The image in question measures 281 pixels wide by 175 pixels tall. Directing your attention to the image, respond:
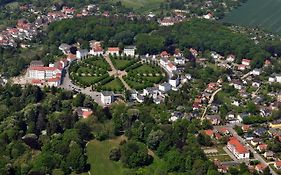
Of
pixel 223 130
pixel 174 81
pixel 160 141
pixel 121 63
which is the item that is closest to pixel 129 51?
pixel 121 63

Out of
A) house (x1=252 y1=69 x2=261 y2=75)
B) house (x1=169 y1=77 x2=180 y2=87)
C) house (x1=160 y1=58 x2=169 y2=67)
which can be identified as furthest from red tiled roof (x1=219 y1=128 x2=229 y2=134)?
house (x1=160 y1=58 x2=169 y2=67)

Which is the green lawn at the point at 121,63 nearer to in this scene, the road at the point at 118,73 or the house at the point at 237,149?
the road at the point at 118,73

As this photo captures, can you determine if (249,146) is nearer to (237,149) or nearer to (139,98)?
(237,149)

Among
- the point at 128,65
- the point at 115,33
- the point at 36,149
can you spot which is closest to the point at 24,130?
the point at 36,149

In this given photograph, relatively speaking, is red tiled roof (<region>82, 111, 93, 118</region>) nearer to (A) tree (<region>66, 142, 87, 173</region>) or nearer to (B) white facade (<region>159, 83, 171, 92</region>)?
(A) tree (<region>66, 142, 87, 173</region>)

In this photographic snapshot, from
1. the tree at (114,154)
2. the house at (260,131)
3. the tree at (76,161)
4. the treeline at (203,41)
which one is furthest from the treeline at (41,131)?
the treeline at (203,41)

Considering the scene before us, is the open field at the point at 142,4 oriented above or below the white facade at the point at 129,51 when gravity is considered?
below
